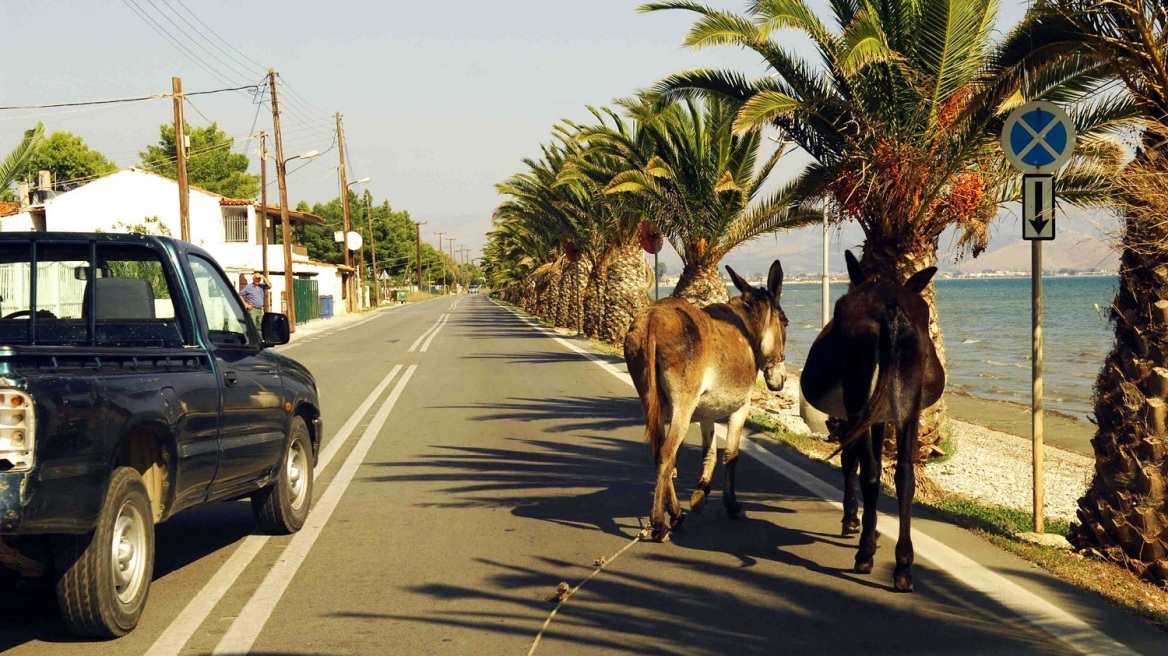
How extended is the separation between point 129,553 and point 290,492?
2389 mm

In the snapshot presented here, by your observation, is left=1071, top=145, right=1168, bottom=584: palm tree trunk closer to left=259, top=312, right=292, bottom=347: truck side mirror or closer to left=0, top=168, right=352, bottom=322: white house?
left=259, top=312, right=292, bottom=347: truck side mirror

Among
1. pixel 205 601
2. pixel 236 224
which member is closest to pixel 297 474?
pixel 205 601

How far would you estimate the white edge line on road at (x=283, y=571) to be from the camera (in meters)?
5.75

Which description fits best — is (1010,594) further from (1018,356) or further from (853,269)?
(1018,356)

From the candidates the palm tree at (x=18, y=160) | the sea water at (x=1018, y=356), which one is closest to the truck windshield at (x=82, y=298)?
the sea water at (x=1018, y=356)

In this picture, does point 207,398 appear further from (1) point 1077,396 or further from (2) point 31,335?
(1) point 1077,396

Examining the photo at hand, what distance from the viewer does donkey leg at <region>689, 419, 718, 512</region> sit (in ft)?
26.6

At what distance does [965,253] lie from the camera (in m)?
12.6

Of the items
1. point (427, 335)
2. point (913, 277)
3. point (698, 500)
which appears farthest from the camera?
point (427, 335)

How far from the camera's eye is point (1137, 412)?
23.5ft

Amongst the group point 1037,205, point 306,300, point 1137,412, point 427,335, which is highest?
point 1037,205

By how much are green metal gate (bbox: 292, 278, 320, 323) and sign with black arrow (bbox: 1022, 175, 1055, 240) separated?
5048 centimetres

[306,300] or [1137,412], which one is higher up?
[1137,412]

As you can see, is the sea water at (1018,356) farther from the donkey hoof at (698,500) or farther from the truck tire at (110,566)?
the truck tire at (110,566)
